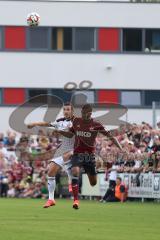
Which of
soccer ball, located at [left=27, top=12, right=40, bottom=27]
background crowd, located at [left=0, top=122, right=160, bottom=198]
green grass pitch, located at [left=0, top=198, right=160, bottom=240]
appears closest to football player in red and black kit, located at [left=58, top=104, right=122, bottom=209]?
green grass pitch, located at [left=0, top=198, right=160, bottom=240]

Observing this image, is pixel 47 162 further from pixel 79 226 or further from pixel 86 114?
pixel 79 226

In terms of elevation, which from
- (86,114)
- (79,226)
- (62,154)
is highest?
(86,114)

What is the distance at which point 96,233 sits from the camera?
14695 mm

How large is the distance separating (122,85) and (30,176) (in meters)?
16.7

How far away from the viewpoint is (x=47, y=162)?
122 ft

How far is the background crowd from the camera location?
30.4 metres

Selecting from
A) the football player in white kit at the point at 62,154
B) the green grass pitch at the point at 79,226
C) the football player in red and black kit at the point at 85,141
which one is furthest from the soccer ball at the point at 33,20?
the green grass pitch at the point at 79,226

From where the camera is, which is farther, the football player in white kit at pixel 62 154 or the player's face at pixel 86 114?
the football player in white kit at pixel 62 154

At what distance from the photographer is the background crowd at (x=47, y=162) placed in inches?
1196

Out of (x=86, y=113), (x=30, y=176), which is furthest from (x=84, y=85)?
(x=86, y=113)

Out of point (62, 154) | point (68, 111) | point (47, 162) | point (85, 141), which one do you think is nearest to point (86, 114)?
point (68, 111)

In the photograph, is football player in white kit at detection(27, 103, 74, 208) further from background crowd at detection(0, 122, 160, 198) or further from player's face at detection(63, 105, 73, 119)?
background crowd at detection(0, 122, 160, 198)

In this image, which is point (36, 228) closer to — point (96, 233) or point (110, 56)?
point (96, 233)

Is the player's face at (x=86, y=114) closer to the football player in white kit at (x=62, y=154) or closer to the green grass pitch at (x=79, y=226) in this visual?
the football player in white kit at (x=62, y=154)
